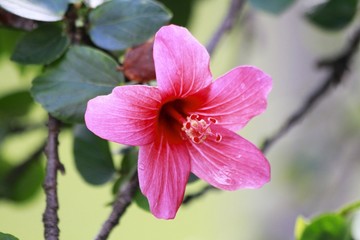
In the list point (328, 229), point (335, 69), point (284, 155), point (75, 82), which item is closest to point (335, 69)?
point (335, 69)

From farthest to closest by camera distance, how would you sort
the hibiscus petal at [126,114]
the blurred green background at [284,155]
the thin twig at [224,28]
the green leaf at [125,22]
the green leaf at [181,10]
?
the blurred green background at [284,155] → the green leaf at [181,10] → the thin twig at [224,28] → the green leaf at [125,22] → the hibiscus petal at [126,114]

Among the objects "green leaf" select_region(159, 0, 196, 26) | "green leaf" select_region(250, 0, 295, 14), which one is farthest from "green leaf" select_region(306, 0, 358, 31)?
"green leaf" select_region(159, 0, 196, 26)

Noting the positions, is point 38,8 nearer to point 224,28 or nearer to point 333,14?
point 224,28

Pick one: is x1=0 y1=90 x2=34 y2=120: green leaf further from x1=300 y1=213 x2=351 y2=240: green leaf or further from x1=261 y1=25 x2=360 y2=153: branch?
x1=300 y1=213 x2=351 y2=240: green leaf

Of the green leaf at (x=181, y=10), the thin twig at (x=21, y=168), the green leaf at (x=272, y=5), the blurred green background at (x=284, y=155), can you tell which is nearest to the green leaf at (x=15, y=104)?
the thin twig at (x=21, y=168)

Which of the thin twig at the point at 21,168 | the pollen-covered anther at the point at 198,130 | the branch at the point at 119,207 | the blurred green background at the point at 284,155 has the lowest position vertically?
the blurred green background at the point at 284,155

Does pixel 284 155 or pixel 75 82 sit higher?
pixel 75 82

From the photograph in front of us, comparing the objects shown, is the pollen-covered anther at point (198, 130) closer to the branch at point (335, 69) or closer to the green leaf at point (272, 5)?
the green leaf at point (272, 5)
